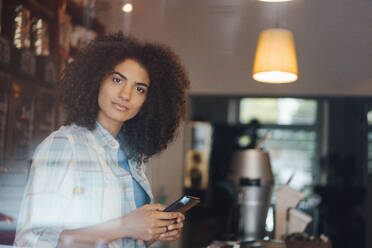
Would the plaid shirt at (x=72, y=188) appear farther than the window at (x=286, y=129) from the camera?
No

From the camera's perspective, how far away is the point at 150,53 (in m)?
0.88

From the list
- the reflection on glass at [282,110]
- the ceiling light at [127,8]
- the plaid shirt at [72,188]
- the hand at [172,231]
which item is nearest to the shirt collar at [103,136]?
the plaid shirt at [72,188]

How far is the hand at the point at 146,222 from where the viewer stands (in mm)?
756

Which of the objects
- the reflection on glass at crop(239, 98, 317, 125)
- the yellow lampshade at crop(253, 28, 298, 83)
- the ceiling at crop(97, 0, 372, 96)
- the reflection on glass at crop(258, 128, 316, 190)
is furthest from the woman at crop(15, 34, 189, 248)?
the reflection on glass at crop(258, 128, 316, 190)

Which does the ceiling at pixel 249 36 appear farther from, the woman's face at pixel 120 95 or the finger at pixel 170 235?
the finger at pixel 170 235

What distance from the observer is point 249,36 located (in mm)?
1120

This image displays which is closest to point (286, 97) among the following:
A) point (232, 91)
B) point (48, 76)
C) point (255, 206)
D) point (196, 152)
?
point (232, 91)

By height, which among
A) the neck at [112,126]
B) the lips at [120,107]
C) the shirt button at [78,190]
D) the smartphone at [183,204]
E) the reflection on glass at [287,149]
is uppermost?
the lips at [120,107]

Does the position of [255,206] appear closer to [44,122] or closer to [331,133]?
[331,133]

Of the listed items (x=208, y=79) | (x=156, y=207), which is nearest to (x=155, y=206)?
(x=156, y=207)

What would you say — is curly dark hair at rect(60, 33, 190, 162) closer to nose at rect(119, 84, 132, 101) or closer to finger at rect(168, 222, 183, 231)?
nose at rect(119, 84, 132, 101)

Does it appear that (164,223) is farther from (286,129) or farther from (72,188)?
(286,129)

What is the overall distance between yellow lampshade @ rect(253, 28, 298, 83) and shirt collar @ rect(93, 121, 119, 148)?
49 cm

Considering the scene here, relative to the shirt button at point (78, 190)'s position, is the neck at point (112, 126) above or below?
above
